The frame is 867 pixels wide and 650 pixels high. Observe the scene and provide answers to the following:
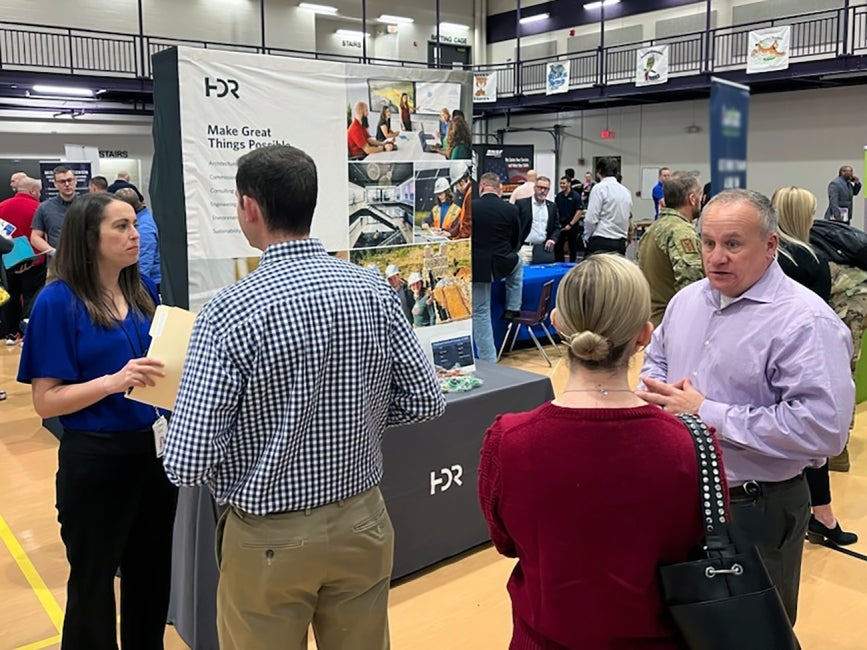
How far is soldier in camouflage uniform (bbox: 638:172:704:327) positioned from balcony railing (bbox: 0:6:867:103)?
1178cm

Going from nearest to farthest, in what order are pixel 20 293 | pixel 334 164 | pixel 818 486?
pixel 334 164 → pixel 818 486 → pixel 20 293

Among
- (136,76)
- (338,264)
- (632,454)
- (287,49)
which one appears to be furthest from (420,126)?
(287,49)

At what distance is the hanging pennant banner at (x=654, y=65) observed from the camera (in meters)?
15.2

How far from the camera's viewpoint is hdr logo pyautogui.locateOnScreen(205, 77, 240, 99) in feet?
8.89

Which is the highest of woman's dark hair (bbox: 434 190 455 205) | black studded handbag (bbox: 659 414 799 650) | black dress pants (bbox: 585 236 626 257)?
woman's dark hair (bbox: 434 190 455 205)

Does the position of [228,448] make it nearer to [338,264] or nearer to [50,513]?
[338,264]

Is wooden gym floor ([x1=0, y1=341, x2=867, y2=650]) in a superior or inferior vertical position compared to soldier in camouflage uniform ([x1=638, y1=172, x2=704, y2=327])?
inferior

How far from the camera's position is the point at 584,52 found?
18.6 metres

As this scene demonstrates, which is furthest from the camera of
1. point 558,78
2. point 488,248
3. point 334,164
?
point 558,78

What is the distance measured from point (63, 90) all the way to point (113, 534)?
15.8m

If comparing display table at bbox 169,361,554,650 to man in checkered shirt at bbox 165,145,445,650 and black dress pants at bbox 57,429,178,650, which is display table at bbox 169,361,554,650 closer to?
black dress pants at bbox 57,429,178,650

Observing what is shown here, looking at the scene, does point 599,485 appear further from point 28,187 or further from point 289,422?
point 28,187

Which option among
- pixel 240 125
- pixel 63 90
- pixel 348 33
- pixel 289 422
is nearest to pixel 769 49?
pixel 348 33

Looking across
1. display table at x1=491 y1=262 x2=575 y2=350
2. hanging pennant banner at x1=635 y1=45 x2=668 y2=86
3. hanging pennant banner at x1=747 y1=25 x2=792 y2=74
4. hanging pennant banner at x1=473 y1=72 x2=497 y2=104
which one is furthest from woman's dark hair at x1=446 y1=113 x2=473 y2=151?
hanging pennant banner at x1=473 y1=72 x2=497 y2=104
